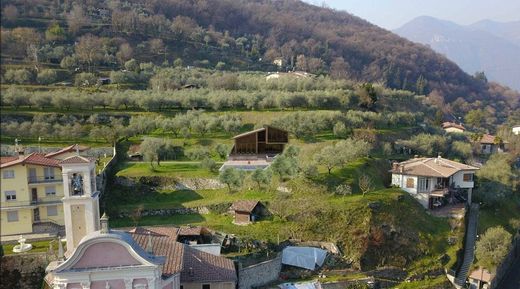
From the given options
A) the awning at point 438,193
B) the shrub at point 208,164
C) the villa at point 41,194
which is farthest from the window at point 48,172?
the awning at point 438,193

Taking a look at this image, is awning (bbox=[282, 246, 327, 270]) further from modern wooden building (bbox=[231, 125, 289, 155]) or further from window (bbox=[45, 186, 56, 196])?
modern wooden building (bbox=[231, 125, 289, 155])

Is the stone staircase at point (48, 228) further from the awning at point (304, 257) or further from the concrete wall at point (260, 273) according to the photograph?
the awning at point (304, 257)

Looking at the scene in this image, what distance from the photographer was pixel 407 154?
50.8m

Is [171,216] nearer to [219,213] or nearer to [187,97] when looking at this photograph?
[219,213]

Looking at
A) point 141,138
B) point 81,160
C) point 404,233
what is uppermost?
point 81,160

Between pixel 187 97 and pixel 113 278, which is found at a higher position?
pixel 187 97

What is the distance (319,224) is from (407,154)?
23.2 metres

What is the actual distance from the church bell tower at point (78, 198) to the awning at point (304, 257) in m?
12.5

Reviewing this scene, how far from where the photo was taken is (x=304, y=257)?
28.7 meters

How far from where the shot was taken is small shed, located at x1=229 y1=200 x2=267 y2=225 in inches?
1272

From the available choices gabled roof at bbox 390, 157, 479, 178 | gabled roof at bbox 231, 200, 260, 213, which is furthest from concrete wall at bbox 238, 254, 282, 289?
gabled roof at bbox 390, 157, 479, 178

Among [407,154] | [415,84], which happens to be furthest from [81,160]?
[415,84]

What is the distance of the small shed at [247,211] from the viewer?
32.3 meters

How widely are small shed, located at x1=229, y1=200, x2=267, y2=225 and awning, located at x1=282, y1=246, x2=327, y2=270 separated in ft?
13.8
